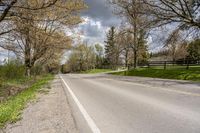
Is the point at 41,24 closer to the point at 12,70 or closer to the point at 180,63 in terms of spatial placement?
the point at 12,70

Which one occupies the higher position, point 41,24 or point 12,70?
point 41,24

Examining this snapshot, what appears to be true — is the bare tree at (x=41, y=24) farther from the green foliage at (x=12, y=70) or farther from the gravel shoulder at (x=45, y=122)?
the gravel shoulder at (x=45, y=122)

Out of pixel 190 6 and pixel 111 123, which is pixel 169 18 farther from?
pixel 111 123

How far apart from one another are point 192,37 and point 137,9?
6.09 metres

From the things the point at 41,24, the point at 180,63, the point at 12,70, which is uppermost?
the point at 41,24

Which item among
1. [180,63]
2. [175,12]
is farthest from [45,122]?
[180,63]

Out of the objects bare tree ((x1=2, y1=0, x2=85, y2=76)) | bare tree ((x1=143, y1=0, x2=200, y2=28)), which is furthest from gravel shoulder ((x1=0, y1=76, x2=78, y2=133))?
bare tree ((x1=143, y1=0, x2=200, y2=28))

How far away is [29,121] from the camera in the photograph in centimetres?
840

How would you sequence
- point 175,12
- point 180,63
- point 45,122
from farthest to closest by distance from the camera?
1. point 180,63
2. point 175,12
3. point 45,122

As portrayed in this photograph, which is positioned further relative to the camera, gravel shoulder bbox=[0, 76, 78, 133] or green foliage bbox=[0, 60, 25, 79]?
green foliage bbox=[0, 60, 25, 79]

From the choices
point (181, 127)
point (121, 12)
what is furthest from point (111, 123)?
point (121, 12)

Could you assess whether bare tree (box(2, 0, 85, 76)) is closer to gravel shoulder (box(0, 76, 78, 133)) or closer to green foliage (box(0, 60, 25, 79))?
green foliage (box(0, 60, 25, 79))

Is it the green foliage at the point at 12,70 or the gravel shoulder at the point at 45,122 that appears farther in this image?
the green foliage at the point at 12,70

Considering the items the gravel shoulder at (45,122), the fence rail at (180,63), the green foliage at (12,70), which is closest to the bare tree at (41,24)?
the green foliage at (12,70)
